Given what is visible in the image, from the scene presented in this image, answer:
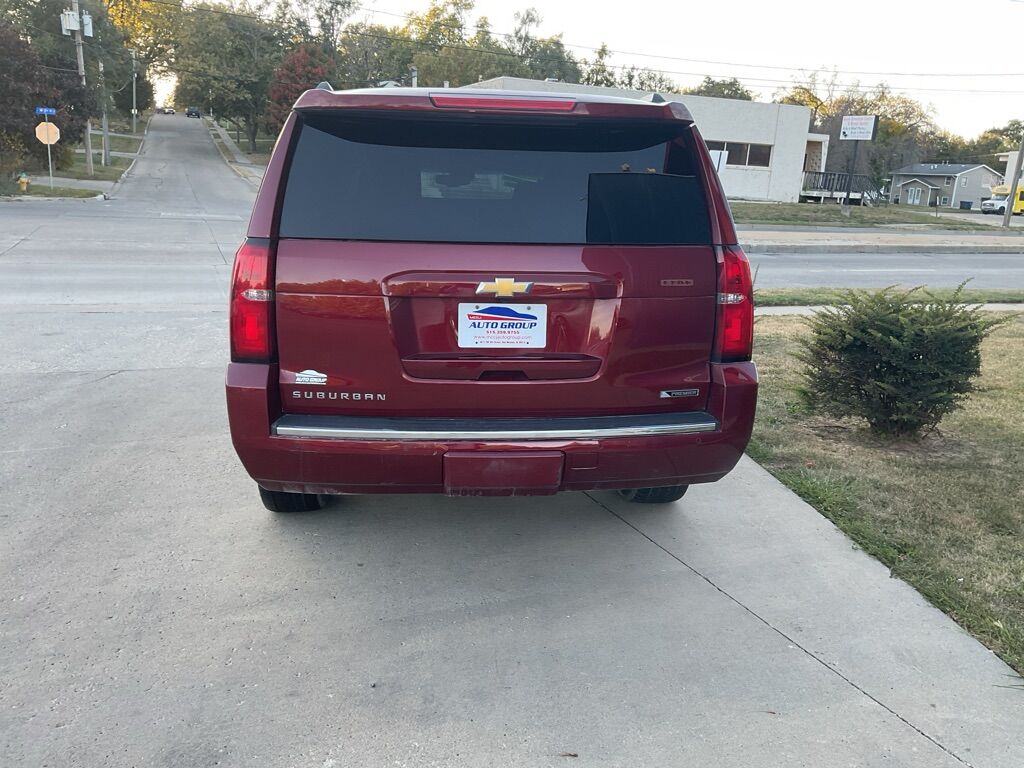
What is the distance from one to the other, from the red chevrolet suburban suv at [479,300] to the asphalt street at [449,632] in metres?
0.55

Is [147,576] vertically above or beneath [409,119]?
beneath

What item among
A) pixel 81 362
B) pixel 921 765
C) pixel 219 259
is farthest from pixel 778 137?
pixel 921 765

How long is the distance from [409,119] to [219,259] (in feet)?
42.0

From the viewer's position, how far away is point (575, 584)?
362 cm

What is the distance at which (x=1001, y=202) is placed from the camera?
70.4 meters

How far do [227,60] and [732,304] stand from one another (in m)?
76.8

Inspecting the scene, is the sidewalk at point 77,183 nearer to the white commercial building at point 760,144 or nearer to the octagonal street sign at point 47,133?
the octagonal street sign at point 47,133

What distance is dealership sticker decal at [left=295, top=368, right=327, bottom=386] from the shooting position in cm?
321

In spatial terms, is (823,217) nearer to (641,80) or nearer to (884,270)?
(884,270)

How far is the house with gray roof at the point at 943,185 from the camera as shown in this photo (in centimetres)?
8206

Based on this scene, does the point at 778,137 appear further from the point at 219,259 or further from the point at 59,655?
the point at 59,655

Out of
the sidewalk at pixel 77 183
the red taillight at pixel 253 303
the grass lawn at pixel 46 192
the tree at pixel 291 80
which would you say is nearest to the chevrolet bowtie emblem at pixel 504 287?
the red taillight at pixel 253 303

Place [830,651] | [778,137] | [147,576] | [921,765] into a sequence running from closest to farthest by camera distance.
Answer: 1. [921,765]
2. [830,651]
3. [147,576]
4. [778,137]

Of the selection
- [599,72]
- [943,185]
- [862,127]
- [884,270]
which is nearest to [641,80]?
[599,72]
